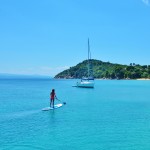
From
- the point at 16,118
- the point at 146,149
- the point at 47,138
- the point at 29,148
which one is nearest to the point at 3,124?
the point at 16,118

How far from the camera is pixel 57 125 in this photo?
29.6 metres

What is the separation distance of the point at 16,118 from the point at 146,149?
56.3 ft

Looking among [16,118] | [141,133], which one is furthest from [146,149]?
[16,118]

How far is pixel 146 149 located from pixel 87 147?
405cm

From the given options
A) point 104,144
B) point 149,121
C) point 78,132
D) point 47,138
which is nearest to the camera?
point 104,144

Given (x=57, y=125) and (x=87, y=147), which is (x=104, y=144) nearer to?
(x=87, y=147)

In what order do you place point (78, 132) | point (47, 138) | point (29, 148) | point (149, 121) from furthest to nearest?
point (149, 121) → point (78, 132) → point (47, 138) → point (29, 148)

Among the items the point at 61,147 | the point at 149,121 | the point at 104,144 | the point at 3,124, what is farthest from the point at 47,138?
the point at 149,121

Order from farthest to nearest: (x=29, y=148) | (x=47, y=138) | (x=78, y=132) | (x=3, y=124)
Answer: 1. (x=3, y=124)
2. (x=78, y=132)
3. (x=47, y=138)
4. (x=29, y=148)

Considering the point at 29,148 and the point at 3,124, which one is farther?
the point at 3,124

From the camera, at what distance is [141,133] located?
1024 inches

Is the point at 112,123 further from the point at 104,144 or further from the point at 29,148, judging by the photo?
the point at 29,148

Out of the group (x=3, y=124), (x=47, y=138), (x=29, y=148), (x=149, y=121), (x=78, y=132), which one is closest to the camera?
(x=29, y=148)

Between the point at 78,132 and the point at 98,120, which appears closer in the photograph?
the point at 78,132
